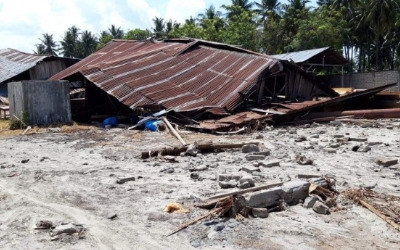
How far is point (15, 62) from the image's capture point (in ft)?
93.7

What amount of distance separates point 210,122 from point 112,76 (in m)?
5.03

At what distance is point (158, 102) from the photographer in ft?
52.1

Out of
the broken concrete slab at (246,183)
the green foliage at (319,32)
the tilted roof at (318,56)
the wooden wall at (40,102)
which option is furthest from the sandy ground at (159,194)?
the green foliage at (319,32)

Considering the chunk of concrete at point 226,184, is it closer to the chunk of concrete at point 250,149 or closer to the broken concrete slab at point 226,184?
the broken concrete slab at point 226,184

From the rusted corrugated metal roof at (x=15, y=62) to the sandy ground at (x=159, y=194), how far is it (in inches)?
614

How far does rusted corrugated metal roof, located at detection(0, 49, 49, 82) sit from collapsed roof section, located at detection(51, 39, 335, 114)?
8975 millimetres

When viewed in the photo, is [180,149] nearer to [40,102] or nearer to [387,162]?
[387,162]

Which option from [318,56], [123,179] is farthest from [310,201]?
[318,56]

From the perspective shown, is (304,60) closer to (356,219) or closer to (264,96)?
(264,96)

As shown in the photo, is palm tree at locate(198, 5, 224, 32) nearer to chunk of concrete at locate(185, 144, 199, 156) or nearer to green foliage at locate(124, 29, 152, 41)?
green foliage at locate(124, 29, 152, 41)

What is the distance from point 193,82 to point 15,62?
627 inches

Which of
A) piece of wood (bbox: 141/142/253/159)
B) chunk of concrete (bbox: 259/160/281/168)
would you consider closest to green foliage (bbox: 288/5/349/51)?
piece of wood (bbox: 141/142/253/159)

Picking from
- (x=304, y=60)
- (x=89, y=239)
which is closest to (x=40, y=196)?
(x=89, y=239)

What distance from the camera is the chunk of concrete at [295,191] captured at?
18.9ft
